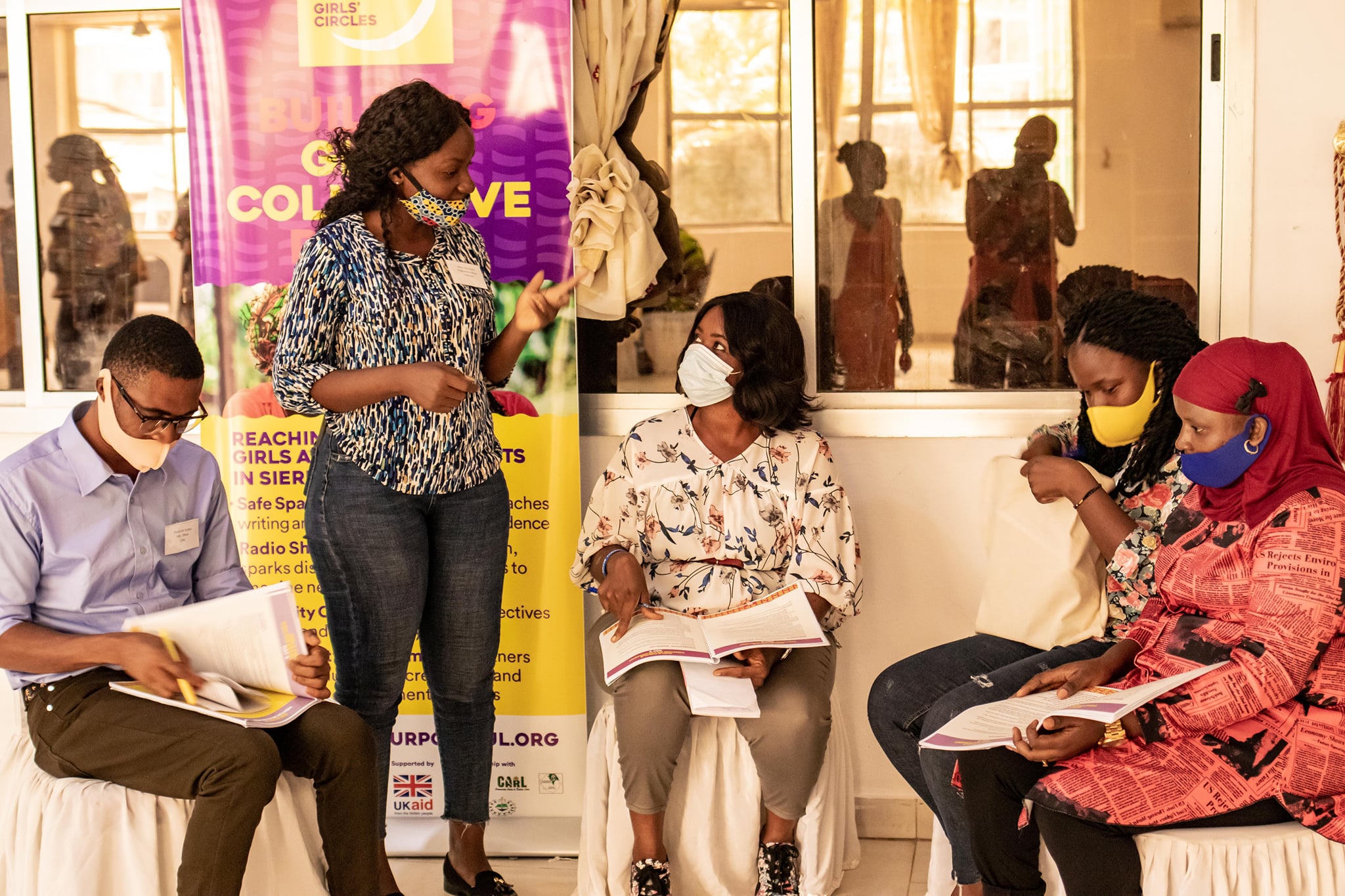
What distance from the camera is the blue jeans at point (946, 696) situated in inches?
94.6

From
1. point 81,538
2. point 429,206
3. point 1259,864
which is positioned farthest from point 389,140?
point 1259,864

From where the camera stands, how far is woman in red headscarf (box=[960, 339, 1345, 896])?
187 cm

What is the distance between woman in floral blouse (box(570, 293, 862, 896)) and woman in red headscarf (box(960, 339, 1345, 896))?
730 millimetres

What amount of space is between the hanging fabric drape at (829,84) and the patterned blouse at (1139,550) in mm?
1229

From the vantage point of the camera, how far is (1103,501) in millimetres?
2447

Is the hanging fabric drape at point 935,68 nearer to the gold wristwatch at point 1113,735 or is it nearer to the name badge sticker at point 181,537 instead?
the gold wristwatch at point 1113,735

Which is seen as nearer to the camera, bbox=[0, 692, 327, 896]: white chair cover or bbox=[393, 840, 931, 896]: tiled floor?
bbox=[0, 692, 327, 896]: white chair cover

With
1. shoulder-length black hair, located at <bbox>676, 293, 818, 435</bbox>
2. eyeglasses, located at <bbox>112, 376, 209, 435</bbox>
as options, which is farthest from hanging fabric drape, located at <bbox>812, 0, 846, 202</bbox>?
eyeglasses, located at <bbox>112, 376, 209, 435</bbox>

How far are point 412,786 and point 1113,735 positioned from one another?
1.97 meters

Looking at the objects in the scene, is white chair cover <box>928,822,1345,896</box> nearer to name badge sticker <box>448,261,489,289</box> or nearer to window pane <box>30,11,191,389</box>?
name badge sticker <box>448,261,489,289</box>

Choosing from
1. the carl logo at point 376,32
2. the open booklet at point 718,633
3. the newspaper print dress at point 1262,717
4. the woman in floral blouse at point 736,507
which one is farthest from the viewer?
the carl logo at point 376,32

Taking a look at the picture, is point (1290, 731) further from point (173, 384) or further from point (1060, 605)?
point (173, 384)

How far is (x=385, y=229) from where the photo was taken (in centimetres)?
252

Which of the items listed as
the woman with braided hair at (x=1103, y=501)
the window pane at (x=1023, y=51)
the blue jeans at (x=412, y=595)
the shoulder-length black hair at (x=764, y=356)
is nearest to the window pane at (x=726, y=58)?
the window pane at (x=1023, y=51)
